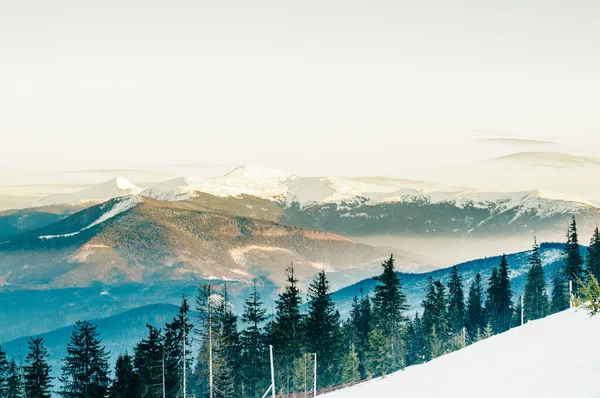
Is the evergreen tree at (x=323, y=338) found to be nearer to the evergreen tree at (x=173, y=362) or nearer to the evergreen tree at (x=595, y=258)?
the evergreen tree at (x=173, y=362)

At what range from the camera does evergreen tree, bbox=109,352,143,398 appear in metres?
101

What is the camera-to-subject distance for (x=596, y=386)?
21953 mm

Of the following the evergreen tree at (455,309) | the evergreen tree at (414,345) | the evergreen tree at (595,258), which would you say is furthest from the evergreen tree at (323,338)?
the evergreen tree at (595,258)

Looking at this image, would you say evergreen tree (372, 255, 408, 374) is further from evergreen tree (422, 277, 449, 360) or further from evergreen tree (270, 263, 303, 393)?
evergreen tree (422, 277, 449, 360)

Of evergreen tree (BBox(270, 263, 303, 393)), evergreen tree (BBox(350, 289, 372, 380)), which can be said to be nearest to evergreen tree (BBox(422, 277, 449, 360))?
evergreen tree (BBox(350, 289, 372, 380))

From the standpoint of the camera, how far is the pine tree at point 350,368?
365ft

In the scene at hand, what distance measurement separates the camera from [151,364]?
324 ft

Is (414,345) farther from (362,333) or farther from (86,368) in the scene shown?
(86,368)

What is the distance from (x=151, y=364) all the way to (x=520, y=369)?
77416 mm

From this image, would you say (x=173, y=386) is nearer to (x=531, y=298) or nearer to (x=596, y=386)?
(x=531, y=298)

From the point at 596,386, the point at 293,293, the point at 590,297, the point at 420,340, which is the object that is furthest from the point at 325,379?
the point at 596,386

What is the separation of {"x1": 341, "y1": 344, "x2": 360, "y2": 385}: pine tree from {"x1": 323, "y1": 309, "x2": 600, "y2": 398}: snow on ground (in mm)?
79706

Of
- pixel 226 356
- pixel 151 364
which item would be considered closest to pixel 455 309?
pixel 226 356

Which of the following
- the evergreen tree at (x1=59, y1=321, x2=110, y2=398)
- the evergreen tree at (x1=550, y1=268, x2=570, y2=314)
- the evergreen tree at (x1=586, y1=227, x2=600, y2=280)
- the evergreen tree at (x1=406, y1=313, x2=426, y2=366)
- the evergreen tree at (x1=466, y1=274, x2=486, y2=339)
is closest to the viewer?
the evergreen tree at (x1=59, y1=321, x2=110, y2=398)
